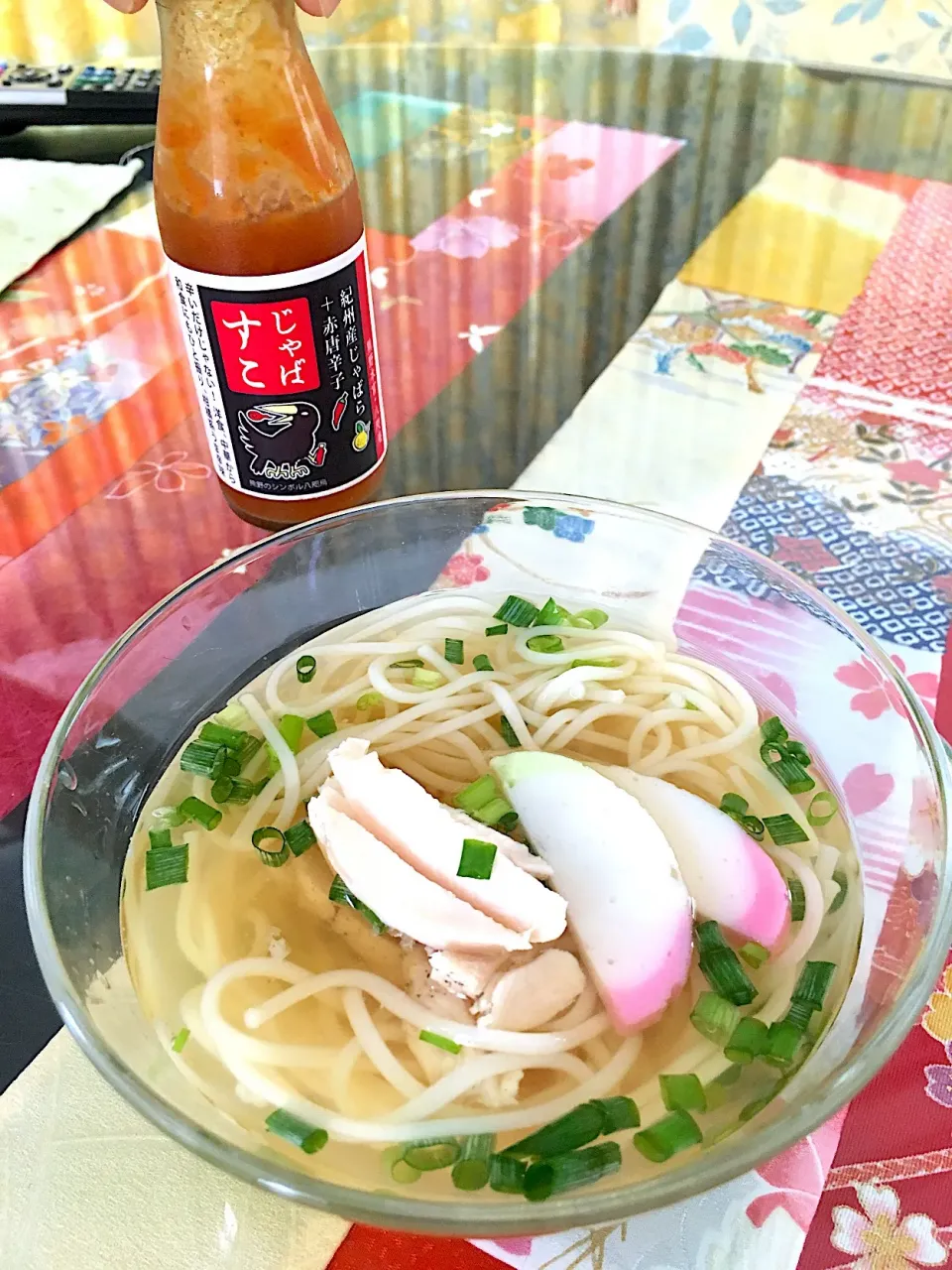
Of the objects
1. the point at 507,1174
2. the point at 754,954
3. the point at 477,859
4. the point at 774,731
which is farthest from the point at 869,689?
the point at 507,1174

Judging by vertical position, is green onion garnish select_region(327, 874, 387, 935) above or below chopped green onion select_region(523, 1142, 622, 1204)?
below

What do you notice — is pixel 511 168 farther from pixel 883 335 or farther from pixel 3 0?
pixel 3 0

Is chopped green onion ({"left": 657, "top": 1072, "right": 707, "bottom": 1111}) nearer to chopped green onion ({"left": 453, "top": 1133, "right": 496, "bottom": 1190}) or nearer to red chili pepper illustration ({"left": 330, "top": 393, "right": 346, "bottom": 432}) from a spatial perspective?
chopped green onion ({"left": 453, "top": 1133, "right": 496, "bottom": 1190})

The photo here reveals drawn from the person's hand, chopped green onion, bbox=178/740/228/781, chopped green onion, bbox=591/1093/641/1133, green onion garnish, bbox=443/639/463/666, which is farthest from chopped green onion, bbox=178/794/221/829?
the person's hand

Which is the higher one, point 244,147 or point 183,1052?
point 244,147

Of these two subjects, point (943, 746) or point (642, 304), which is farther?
point (642, 304)

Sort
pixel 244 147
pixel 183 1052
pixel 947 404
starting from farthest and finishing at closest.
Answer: pixel 947 404
pixel 244 147
pixel 183 1052

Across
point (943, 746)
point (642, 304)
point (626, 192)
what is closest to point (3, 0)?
point (626, 192)

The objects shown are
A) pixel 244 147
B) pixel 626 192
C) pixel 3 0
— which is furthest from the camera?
pixel 3 0
